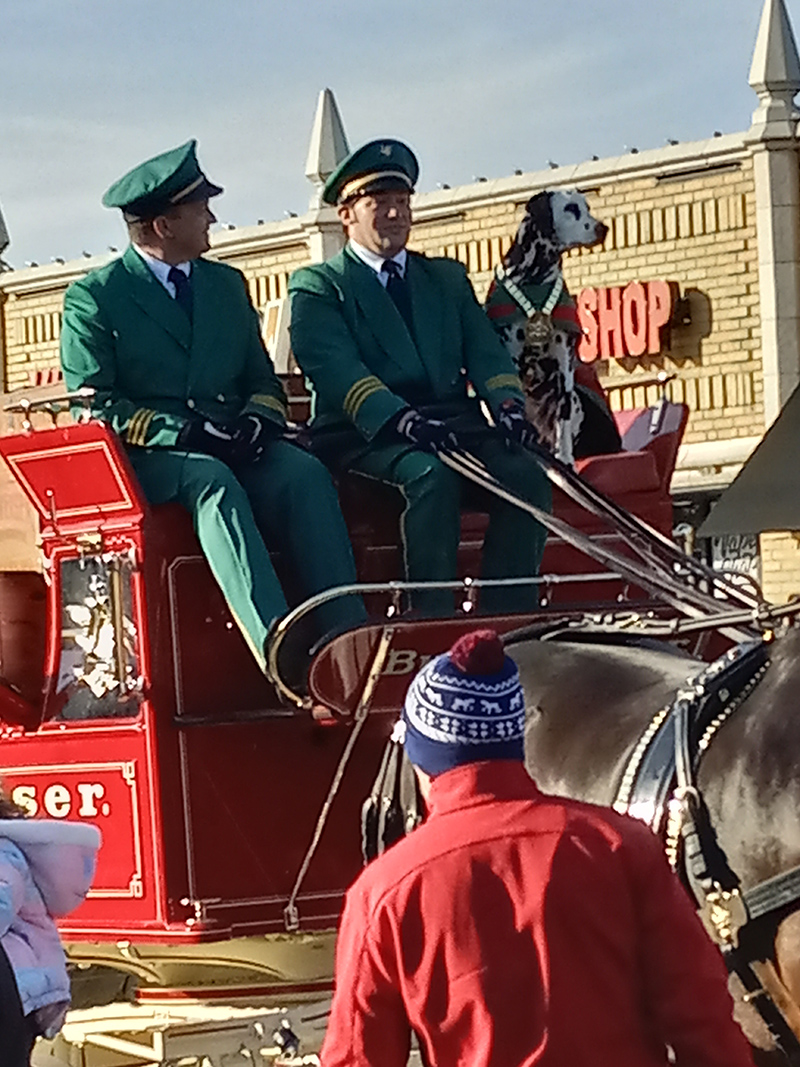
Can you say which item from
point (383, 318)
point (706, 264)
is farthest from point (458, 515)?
point (706, 264)

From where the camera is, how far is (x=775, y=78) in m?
16.0

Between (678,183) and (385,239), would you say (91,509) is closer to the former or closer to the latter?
(385,239)

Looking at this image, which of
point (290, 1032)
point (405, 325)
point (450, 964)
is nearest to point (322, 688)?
point (290, 1032)

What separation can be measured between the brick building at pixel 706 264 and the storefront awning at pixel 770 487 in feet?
32.4

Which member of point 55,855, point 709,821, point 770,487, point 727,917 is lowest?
point 727,917

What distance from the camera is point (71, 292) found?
20.0 feet

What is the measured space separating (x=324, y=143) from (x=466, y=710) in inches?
614

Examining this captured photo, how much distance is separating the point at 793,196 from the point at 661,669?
37.5 feet

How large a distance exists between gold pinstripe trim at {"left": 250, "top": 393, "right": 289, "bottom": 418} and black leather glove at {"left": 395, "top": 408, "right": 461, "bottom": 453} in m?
0.41

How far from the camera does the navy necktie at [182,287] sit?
6.23 metres

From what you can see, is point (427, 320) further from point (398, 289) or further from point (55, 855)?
point (55, 855)

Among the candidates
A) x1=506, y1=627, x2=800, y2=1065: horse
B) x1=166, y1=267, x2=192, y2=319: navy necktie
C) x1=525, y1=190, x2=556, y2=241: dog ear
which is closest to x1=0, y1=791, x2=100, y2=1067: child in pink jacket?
x1=506, y1=627, x2=800, y2=1065: horse

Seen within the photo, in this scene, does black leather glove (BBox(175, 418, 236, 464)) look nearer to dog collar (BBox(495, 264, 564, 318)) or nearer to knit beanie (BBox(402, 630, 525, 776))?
dog collar (BBox(495, 264, 564, 318))

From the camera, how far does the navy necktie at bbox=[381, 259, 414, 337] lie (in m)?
6.40
